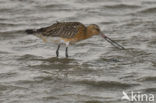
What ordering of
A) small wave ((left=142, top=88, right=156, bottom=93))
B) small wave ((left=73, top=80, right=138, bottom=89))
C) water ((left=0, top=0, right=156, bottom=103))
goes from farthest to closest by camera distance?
small wave ((left=73, top=80, right=138, bottom=89))
water ((left=0, top=0, right=156, bottom=103))
small wave ((left=142, top=88, right=156, bottom=93))

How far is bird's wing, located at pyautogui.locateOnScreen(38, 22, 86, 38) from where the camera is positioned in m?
12.0

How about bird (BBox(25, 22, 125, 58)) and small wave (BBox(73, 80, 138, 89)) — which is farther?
bird (BBox(25, 22, 125, 58))

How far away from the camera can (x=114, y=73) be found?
10.8 meters

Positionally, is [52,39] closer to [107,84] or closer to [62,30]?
[62,30]

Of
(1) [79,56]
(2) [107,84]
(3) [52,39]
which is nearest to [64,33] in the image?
(3) [52,39]

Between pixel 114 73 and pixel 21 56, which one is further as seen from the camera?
pixel 21 56

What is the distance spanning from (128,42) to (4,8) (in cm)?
405

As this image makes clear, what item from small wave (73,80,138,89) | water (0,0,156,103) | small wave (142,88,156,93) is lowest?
small wave (142,88,156,93)

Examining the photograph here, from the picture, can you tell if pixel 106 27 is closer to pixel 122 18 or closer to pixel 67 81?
pixel 122 18

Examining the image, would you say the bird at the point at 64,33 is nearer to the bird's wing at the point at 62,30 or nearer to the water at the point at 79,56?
the bird's wing at the point at 62,30

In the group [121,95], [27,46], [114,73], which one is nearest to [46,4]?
[27,46]

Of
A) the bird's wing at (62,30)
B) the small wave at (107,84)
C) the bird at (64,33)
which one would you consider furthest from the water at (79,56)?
the bird's wing at (62,30)

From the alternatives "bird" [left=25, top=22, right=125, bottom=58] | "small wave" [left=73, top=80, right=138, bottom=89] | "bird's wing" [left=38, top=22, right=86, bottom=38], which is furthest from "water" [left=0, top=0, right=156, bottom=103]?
"bird's wing" [left=38, top=22, right=86, bottom=38]

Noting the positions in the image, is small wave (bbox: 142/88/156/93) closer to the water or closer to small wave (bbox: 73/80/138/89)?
the water
